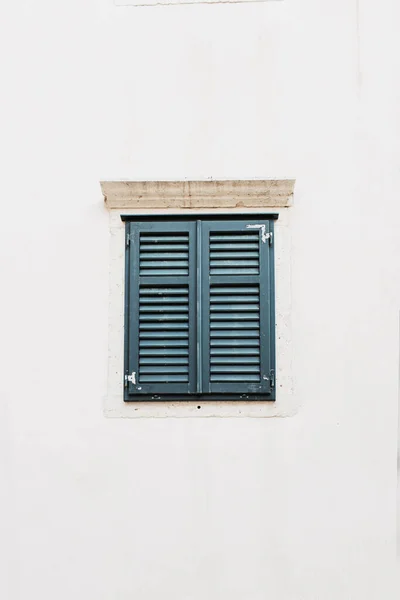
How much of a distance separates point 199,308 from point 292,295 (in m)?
0.52

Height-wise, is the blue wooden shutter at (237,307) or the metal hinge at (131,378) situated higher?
the blue wooden shutter at (237,307)

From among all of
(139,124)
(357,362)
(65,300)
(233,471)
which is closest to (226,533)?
(233,471)

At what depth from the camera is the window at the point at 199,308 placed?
4914mm

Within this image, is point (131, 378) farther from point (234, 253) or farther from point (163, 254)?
point (234, 253)

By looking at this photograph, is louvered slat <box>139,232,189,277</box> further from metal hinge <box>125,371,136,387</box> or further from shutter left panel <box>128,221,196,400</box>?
metal hinge <box>125,371,136,387</box>

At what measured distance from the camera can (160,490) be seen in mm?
4844

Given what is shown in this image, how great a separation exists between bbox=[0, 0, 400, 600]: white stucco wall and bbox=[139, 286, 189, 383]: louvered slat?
22cm

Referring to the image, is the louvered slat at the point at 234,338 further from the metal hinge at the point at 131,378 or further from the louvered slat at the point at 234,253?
the metal hinge at the point at 131,378

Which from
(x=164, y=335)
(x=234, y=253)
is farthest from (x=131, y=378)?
(x=234, y=253)

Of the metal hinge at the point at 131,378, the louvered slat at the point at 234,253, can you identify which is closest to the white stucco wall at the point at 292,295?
the metal hinge at the point at 131,378

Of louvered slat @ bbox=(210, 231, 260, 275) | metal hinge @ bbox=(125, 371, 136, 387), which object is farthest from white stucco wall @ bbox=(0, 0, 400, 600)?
louvered slat @ bbox=(210, 231, 260, 275)

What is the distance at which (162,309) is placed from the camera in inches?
197

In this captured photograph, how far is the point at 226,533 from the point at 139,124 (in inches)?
91.1

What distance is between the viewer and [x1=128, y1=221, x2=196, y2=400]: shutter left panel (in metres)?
4.93
